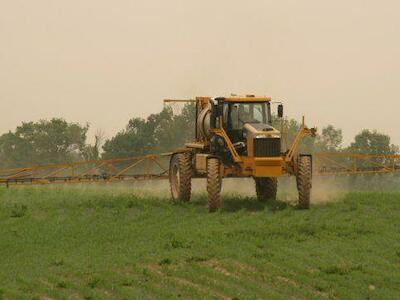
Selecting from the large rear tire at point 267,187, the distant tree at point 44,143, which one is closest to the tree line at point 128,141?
the distant tree at point 44,143

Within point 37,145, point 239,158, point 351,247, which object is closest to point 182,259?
point 351,247

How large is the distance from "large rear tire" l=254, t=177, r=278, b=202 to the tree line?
56.7 metres

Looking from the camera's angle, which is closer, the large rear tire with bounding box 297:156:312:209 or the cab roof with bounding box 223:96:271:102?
the large rear tire with bounding box 297:156:312:209

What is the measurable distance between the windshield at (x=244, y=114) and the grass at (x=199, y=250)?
259 centimetres

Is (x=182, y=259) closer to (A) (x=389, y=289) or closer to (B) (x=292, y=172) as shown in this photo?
(A) (x=389, y=289)

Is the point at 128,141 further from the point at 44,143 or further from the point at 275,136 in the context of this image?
the point at 275,136

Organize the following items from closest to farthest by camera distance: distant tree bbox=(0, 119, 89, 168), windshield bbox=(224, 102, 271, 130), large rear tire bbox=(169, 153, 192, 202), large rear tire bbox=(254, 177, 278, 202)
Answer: windshield bbox=(224, 102, 271, 130) → large rear tire bbox=(169, 153, 192, 202) → large rear tire bbox=(254, 177, 278, 202) → distant tree bbox=(0, 119, 89, 168)

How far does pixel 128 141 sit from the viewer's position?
8312 centimetres

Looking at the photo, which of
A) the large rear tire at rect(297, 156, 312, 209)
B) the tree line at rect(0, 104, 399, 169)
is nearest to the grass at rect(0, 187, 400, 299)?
the large rear tire at rect(297, 156, 312, 209)

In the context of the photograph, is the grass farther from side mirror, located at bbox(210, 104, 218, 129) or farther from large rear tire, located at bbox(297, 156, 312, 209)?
side mirror, located at bbox(210, 104, 218, 129)

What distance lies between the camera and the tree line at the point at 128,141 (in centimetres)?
8475

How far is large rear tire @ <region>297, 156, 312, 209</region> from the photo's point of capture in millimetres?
21406

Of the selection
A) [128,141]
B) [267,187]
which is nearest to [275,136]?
[267,187]

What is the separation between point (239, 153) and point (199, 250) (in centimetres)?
674
